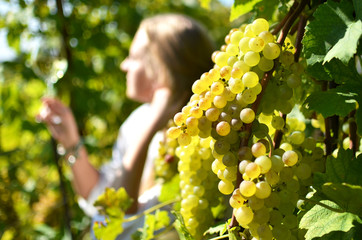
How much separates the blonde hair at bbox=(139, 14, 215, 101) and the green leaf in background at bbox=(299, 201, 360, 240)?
989 millimetres

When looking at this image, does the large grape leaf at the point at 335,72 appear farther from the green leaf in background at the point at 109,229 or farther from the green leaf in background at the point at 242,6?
the green leaf in background at the point at 109,229

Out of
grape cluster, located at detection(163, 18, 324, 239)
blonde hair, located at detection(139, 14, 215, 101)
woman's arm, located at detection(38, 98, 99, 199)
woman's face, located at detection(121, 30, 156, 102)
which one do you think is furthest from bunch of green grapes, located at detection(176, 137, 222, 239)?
woman's arm, located at detection(38, 98, 99, 199)

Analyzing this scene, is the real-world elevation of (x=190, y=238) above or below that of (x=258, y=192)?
below

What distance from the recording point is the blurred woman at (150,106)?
1.26 metres

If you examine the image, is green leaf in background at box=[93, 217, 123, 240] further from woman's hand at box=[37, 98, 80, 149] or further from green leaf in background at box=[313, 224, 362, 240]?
woman's hand at box=[37, 98, 80, 149]

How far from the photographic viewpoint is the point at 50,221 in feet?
7.27

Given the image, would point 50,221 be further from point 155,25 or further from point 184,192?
point 184,192

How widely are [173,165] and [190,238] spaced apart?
318 millimetres

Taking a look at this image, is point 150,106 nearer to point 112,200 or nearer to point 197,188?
point 112,200

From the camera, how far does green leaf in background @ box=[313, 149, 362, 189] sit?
1.41ft

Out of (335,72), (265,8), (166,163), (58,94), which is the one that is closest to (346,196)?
(335,72)

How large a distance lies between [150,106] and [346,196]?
3.77 ft

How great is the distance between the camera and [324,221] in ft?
1.34

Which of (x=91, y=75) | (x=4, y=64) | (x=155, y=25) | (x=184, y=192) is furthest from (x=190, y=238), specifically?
(x=4, y=64)
